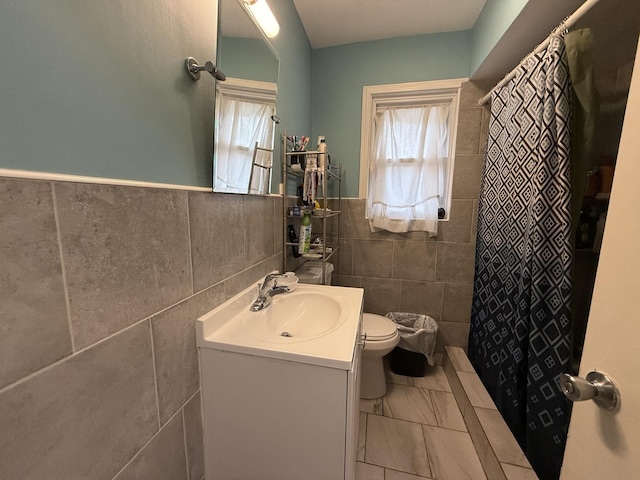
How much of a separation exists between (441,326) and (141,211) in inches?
83.6

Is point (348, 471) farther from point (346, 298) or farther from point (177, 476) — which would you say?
point (346, 298)

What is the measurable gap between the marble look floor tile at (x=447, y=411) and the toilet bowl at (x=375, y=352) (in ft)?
1.08

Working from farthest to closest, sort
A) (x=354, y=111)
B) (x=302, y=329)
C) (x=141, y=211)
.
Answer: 1. (x=354, y=111)
2. (x=302, y=329)
3. (x=141, y=211)

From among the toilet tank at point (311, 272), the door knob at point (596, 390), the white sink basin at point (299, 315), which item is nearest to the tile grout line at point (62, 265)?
the white sink basin at point (299, 315)

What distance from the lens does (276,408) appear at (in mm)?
790

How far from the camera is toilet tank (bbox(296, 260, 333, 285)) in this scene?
1.60m

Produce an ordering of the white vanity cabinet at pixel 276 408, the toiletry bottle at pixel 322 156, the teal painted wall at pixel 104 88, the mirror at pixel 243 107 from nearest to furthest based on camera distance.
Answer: the teal painted wall at pixel 104 88
the white vanity cabinet at pixel 276 408
the mirror at pixel 243 107
the toiletry bottle at pixel 322 156

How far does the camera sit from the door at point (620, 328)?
43 centimetres

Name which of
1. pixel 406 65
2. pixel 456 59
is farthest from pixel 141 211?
pixel 456 59

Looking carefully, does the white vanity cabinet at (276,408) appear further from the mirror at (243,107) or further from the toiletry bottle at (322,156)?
the toiletry bottle at (322,156)

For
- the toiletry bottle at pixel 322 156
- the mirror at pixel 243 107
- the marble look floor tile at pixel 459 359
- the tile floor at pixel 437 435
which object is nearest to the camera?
the mirror at pixel 243 107

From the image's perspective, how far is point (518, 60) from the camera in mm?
1529

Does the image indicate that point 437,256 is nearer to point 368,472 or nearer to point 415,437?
point 415,437

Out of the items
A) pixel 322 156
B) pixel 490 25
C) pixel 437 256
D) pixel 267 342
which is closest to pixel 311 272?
pixel 322 156
